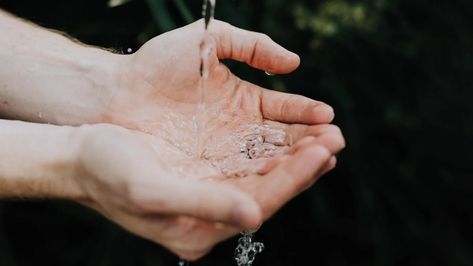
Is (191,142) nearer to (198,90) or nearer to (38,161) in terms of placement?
(198,90)

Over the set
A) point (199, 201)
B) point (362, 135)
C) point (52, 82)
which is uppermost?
point (199, 201)

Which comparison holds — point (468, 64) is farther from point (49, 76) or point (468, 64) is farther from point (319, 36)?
point (49, 76)

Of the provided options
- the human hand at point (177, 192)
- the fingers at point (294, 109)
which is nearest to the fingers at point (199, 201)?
the human hand at point (177, 192)

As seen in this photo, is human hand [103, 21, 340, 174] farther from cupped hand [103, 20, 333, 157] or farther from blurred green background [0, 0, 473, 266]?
blurred green background [0, 0, 473, 266]

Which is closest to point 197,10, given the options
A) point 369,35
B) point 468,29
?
point 369,35

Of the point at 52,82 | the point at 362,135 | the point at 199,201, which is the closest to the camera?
the point at 199,201

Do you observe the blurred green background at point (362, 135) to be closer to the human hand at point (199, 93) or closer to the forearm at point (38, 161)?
→ the human hand at point (199, 93)

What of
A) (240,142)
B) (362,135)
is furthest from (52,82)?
(362,135)
